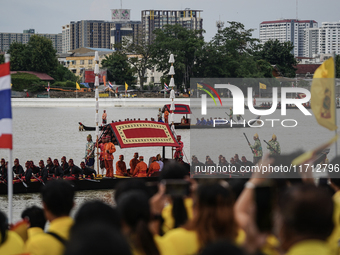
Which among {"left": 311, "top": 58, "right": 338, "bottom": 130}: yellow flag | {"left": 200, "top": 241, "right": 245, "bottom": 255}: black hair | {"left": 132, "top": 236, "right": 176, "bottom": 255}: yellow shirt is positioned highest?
{"left": 311, "top": 58, "right": 338, "bottom": 130}: yellow flag

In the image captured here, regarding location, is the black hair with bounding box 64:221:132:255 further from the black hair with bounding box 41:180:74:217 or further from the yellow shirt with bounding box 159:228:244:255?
the black hair with bounding box 41:180:74:217

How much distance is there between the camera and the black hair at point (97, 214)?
10.6ft

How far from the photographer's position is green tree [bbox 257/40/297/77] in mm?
89250

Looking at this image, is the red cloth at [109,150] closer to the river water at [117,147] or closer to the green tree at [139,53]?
the river water at [117,147]

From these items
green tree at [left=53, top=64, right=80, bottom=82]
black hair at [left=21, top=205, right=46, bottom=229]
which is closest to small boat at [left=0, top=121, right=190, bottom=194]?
black hair at [left=21, top=205, right=46, bottom=229]

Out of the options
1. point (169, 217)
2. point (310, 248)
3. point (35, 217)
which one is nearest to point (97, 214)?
point (169, 217)

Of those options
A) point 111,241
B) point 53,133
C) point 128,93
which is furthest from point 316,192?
point 128,93

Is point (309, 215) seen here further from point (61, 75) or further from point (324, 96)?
point (61, 75)

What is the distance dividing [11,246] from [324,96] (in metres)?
6.36

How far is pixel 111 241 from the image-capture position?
2244mm

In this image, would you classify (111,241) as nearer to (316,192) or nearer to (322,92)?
(316,192)

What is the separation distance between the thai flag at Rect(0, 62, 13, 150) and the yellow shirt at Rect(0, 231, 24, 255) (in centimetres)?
412

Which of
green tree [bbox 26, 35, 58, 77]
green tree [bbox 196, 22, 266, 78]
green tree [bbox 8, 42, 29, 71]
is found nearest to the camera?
green tree [bbox 196, 22, 266, 78]

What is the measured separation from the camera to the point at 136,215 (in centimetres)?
334
